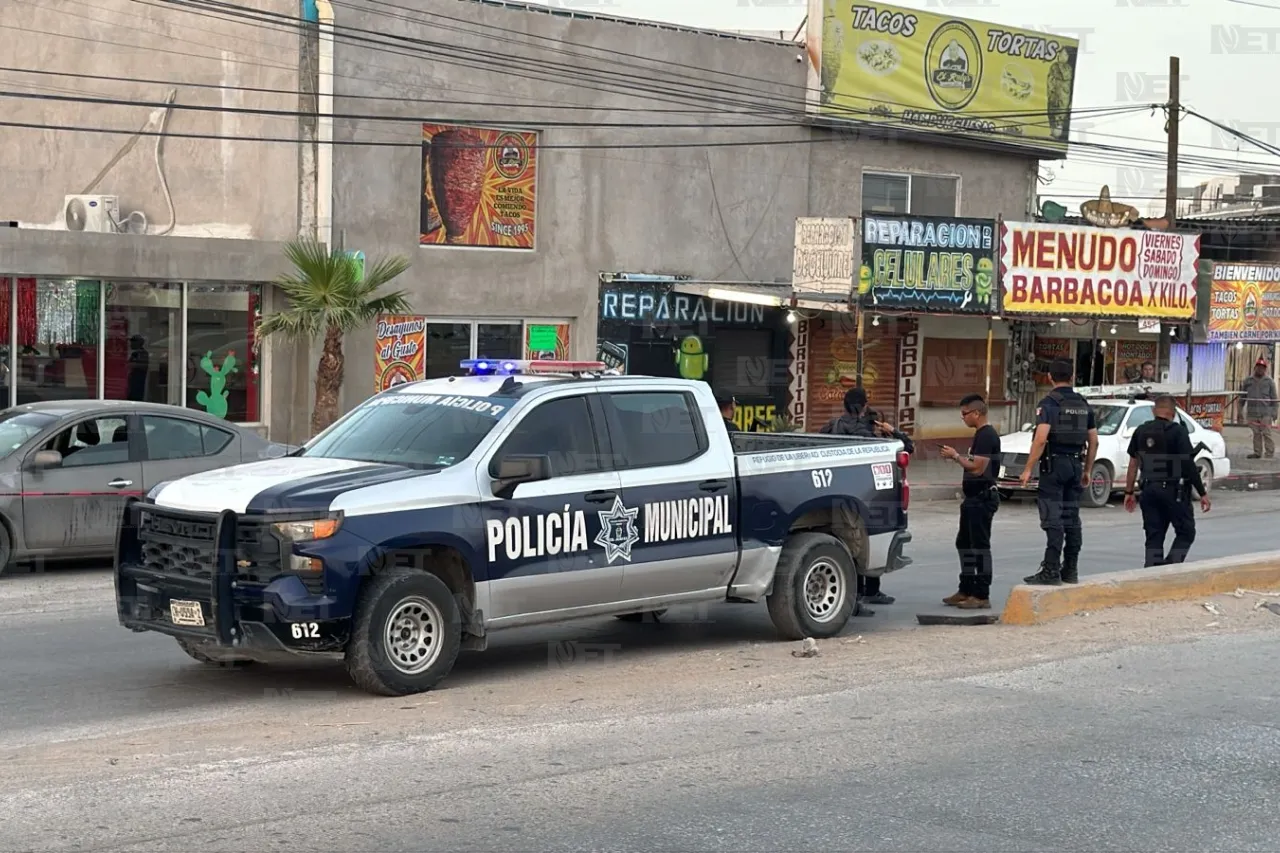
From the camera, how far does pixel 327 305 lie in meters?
21.2

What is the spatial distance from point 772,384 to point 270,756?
21.2 meters

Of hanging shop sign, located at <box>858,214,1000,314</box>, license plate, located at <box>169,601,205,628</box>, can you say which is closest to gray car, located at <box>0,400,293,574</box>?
A: license plate, located at <box>169,601,205,628</box>

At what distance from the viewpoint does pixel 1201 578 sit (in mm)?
12648

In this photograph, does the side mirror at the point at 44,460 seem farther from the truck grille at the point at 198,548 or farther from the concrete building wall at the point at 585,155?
the concrete building wall at the point at 585,155

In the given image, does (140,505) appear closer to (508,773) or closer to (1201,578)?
(508,773)

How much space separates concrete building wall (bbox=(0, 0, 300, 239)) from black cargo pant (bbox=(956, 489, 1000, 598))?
1366 centimetres

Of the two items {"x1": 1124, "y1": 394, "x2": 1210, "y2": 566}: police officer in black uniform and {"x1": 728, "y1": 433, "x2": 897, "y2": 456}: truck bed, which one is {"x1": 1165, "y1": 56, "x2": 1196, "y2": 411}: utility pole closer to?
{"x1": 1124, "y1": 394, "x2": 1210, "y2": 566}: police officer in black uniform

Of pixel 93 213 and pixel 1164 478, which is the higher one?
pixel 93 213

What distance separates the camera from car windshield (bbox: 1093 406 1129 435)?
76.7 feet

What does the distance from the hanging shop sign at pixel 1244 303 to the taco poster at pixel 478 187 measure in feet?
45.2

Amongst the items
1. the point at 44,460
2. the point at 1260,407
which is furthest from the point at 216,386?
the point at 1260,407

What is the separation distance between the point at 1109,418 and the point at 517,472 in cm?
1639

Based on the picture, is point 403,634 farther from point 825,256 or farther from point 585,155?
point 585,155

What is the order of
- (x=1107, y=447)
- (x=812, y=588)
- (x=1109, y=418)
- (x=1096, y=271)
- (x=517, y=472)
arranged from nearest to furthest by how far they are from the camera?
(x=517, y=472) < (x=812, y=588) < (x=1107, y=447) < (x=1109, y=418) < (x=1096, y=271)
